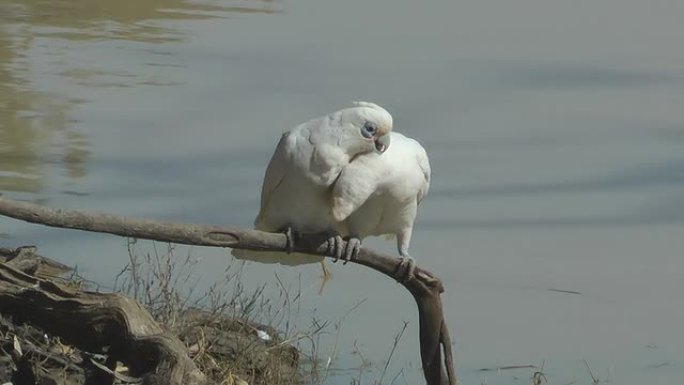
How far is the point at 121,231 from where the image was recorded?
5.18m

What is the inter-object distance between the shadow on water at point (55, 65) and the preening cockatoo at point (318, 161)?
3.11 meters

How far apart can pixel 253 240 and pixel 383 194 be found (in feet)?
2.01

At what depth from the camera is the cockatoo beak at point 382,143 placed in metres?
5.66

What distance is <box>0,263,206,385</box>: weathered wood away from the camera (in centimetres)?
515

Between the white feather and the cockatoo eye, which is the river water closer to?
the white feather

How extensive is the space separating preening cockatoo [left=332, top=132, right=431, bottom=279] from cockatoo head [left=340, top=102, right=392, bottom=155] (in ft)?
0.18

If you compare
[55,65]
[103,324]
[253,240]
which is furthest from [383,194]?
[55,65]

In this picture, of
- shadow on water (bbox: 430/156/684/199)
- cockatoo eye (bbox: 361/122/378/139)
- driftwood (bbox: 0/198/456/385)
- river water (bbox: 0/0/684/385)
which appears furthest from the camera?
shadow on water (bbox: 430/156/684/199)

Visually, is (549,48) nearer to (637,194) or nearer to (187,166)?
(637,194)

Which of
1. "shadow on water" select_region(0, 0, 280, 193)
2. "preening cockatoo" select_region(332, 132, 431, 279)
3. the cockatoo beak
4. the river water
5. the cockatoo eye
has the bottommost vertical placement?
"shadow on water" select_region(0, 0, 280, 193)

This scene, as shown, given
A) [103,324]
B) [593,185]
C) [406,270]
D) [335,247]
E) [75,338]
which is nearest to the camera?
[103,324]

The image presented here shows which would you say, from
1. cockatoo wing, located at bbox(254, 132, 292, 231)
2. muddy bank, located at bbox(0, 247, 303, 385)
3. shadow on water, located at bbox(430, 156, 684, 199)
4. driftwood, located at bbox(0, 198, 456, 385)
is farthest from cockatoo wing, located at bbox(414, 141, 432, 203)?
shadow on water, located at bbox(430, 156, 684, 199)

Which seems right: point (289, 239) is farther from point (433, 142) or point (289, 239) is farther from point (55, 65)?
point (55, 65)

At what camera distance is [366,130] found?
564cm
